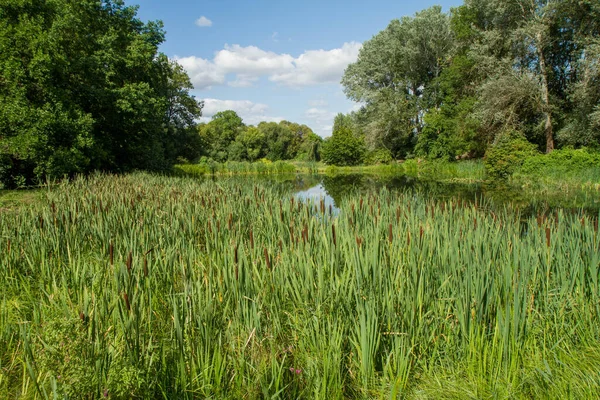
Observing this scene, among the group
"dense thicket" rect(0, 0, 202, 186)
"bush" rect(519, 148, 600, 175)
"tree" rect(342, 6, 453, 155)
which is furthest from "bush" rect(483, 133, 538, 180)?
"dense thicket" rect(0, 0, 202, 186)

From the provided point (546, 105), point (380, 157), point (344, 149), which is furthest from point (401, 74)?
point (546, 105)

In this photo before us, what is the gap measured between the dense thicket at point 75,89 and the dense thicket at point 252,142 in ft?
82.0

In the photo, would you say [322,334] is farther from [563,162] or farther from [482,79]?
[482,79]

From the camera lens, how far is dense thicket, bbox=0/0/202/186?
1185cm

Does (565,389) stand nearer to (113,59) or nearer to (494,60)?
(113,59)

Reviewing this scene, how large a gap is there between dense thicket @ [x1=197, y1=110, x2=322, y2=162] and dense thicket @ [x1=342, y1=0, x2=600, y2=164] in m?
17.6

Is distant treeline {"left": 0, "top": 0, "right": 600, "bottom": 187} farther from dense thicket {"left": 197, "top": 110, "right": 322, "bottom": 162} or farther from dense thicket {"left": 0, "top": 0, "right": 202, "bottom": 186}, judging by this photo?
dense thicket {"left": 197, "top": 110, "right": 322, "bottom": 162}

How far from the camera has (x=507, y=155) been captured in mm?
17750

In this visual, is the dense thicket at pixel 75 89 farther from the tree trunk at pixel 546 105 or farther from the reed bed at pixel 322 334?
the tree trunk at pixel 546 105

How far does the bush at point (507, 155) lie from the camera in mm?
17359

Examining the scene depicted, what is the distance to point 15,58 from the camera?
1183cm

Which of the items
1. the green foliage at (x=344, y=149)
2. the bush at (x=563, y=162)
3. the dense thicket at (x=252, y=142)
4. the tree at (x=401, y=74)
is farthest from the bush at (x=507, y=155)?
the dense thicket at (x=252, y=142)

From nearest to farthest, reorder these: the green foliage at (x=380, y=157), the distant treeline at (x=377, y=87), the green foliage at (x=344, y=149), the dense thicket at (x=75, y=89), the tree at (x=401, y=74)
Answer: the dense thicket at (x=75, y=89), the distant treeline at (x=377, y=87), the tree at (x=401, y=74), the green foliage at (x=380, y=157), the green foliage at (x=344, y=149)

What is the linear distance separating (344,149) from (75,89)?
24544 mm
